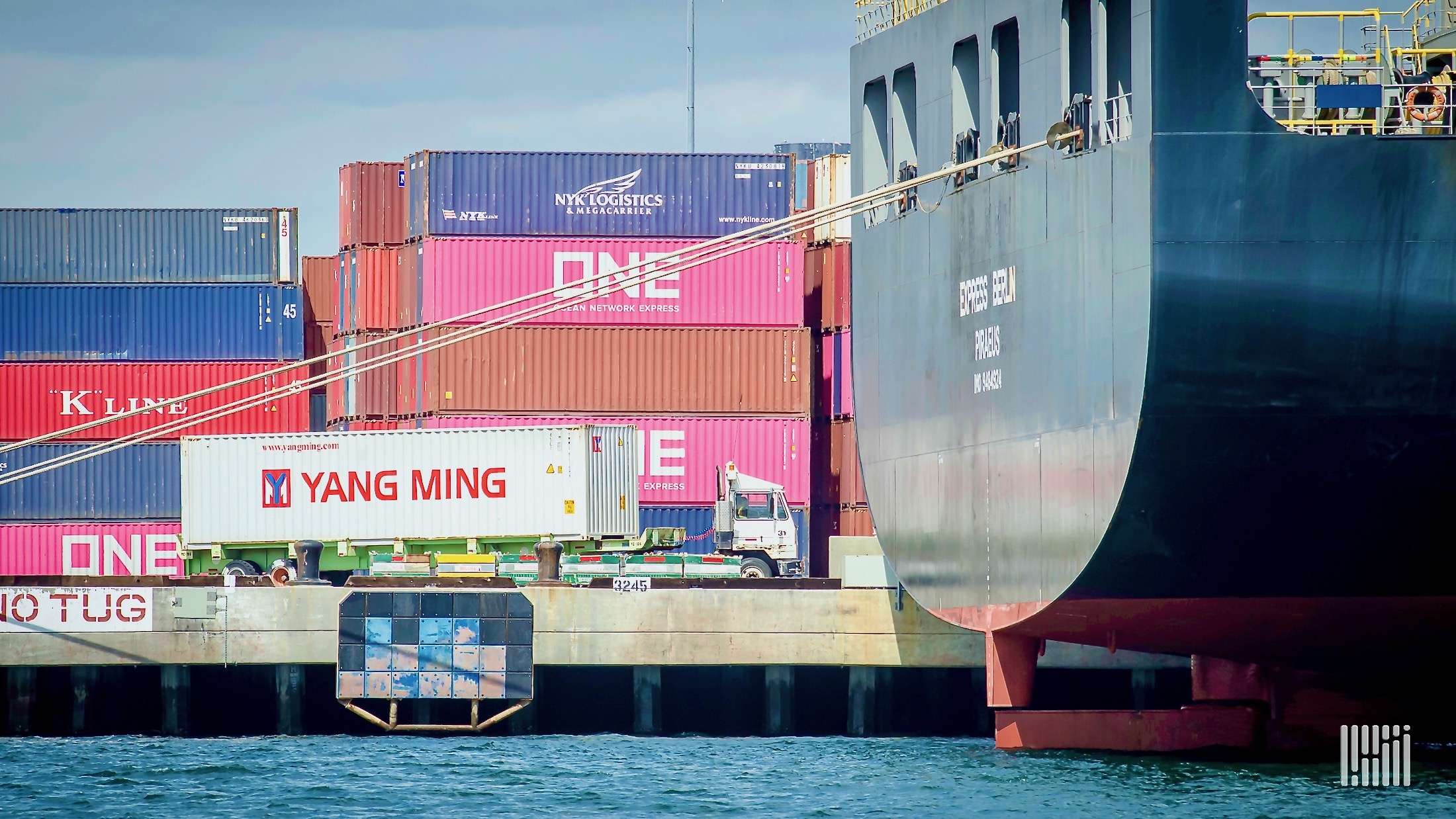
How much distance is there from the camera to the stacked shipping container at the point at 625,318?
4006cm

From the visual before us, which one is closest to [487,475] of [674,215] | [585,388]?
[585,388]

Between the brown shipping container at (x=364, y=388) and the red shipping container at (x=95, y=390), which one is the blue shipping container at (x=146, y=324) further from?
the brown shipping container at (x=364, y=388)

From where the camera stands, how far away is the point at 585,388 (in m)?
40.4

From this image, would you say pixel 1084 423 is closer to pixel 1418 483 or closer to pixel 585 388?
pixel 1418 483

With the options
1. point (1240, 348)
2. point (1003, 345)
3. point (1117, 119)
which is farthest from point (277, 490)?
point (1240, 348)

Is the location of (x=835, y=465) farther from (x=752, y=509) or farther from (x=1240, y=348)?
(x=1240, y=348)

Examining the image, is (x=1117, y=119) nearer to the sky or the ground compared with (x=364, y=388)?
nearer to the sky

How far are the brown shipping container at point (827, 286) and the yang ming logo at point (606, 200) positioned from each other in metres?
4.11

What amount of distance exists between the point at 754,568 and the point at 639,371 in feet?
19.3

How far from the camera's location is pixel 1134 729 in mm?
26391

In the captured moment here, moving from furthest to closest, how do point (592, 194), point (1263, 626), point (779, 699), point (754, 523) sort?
1. point (592, 194)
2. point (754, 523)
3. point (779, 699)
4. point (1263, 626)

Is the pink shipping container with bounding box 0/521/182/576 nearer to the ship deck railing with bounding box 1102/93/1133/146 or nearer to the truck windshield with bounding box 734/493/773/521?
the truck windshield with bounding box 734/493/773/521

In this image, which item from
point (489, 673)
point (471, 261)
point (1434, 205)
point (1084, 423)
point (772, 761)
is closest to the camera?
point (1434, 205)

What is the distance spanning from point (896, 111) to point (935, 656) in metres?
9.34
